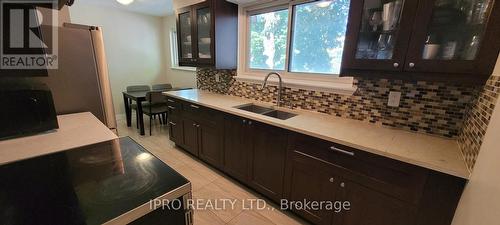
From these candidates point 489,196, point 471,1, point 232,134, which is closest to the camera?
point 489,196

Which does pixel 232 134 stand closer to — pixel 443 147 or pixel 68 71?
pixel 68 71

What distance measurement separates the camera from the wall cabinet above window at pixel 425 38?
3.38 ft

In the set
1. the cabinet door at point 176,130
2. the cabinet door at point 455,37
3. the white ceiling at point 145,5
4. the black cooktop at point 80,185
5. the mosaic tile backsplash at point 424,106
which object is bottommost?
the cabinet door at point 176,130

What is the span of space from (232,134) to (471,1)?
6.18ft

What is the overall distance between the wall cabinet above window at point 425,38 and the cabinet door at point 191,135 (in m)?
1.90

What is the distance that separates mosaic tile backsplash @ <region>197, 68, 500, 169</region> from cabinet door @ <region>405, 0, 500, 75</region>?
14 cm

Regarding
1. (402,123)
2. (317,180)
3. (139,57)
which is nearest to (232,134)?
(317,180)

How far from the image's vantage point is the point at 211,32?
8.20 feet

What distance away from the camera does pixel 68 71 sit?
4.96ft

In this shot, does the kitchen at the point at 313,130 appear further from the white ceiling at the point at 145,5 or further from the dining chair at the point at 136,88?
the dining chair at the point at 136,88

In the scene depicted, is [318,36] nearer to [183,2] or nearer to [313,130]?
[313,130]

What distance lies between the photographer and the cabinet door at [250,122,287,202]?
1.74 meters

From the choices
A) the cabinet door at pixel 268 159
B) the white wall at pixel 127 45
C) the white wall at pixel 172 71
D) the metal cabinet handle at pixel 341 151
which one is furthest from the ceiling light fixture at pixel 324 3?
the white wall at pixel 127 45

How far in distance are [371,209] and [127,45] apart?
16.7 feet
